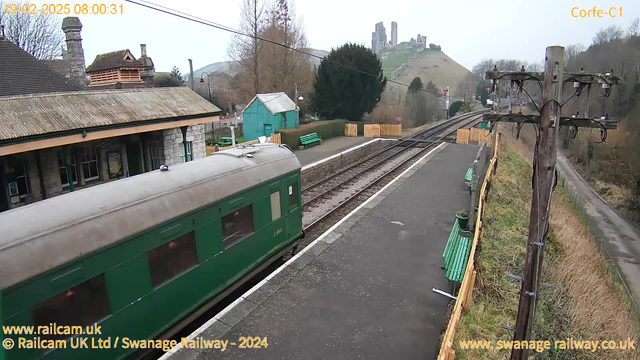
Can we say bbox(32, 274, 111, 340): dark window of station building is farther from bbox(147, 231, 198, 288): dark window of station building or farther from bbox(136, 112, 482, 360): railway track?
bbox(136, 112, 482, 360): railway track

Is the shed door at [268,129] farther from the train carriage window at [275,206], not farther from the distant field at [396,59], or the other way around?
the distant field at [396,59]

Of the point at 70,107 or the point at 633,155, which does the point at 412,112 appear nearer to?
the point at 633,155

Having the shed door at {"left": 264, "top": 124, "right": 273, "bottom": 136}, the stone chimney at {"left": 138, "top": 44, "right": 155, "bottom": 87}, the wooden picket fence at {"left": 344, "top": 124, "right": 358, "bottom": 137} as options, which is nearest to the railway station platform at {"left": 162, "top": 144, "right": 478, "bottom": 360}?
the shed door at {"left": 264, "top": 124, "right": 273, "bottom": 136}

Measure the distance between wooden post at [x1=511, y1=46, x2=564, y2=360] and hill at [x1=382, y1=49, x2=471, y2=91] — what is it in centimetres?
11904

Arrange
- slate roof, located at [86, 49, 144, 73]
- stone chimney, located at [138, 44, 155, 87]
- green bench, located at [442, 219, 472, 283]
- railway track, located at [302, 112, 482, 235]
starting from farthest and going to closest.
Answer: stone chimney, located at [138, 44, 155, 87] → slate roof, located at [86, 49, 144, 73] → railway track, located at [302, 112, 482, 235] → green bench, located at [442, 219, 472, 283]

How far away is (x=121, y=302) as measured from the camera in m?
5.34

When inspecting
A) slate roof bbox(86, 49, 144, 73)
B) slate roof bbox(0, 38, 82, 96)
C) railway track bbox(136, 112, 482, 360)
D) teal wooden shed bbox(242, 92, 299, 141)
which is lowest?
railway track bbox(136, 112, 482, 360)

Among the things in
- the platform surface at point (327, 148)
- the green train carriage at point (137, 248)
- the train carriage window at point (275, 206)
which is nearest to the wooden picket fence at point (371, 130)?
the platform surface at point (327, 148)

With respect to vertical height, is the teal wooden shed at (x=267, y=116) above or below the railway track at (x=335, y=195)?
above

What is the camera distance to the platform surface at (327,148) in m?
22.9

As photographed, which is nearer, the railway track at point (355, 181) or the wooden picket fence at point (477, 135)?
the railway track at point (355, 181)

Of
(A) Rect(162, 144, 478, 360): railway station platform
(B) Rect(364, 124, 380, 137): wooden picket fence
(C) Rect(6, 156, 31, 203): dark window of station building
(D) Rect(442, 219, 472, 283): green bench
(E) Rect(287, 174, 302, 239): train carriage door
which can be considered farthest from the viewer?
(B) Rect(364, 124, 380, 137): wooden picket fence

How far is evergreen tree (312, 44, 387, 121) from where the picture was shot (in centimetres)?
3462

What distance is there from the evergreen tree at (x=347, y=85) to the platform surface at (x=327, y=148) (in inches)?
189
